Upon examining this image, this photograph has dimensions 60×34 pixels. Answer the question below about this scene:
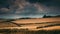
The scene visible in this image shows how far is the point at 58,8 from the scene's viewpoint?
8.57 ft

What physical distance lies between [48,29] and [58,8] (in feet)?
1.12

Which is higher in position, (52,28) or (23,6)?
(23,6)

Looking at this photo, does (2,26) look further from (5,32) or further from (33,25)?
(33,25)

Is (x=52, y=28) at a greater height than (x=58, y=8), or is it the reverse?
(x=58, y=8)

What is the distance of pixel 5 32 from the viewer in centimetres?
253

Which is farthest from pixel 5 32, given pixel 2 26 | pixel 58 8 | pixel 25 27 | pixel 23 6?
pixel 58 8

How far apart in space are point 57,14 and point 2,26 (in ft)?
2.66

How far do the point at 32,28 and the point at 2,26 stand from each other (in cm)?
43

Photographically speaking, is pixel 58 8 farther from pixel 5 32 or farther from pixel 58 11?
pixel 5 32

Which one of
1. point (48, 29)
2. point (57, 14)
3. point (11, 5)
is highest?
point (11, 5)

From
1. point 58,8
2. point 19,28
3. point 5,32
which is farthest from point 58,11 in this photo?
point 5,32

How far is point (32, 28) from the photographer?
256cm

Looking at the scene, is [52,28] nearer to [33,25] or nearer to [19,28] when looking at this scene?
[33,25]

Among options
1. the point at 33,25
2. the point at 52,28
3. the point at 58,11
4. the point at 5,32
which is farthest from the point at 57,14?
the point at 5,32
